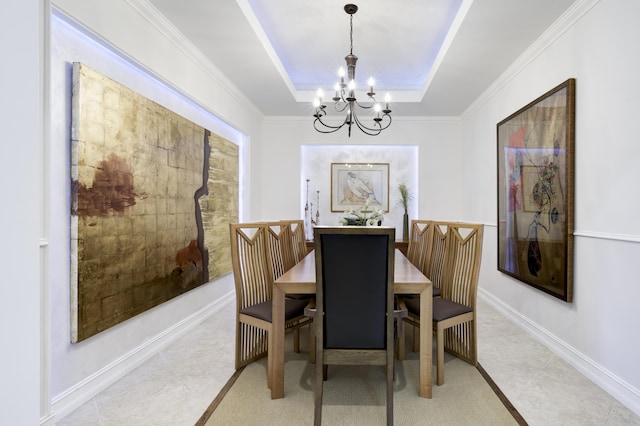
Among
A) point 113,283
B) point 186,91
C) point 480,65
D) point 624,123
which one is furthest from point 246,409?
point 480,65

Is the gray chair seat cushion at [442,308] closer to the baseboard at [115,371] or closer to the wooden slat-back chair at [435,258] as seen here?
the wooden slat-back chair at [435,258]

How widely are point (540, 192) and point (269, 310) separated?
2.53 meters

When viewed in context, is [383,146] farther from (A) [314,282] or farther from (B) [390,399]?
(B) [390,399]

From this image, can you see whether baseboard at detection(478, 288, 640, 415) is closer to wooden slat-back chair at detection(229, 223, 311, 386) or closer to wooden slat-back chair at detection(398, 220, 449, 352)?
wooden slat-back chair at detection(398, 220, 449, 352)

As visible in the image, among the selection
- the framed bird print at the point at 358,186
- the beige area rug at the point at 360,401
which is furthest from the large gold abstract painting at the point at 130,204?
the framed bird print at the point at 358,186

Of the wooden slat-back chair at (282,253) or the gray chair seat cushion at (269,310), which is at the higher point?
the wooden slat-back chair at (282,253)

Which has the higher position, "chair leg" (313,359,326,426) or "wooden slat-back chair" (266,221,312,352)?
"wooden slat-back chair" (266,221,312,352)

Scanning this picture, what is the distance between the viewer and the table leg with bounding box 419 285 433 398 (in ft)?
6.68

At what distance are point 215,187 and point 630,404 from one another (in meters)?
3.69

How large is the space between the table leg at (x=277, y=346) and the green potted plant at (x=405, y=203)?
3585mm

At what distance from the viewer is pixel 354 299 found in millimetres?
1743

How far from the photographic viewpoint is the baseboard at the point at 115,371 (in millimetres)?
1863

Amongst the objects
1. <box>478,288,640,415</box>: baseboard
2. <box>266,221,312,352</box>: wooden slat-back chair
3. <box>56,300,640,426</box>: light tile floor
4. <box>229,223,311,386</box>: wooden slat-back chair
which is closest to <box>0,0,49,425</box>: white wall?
<box>56,300,640,426</box>: light tile floor

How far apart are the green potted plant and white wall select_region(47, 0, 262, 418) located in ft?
10.7
